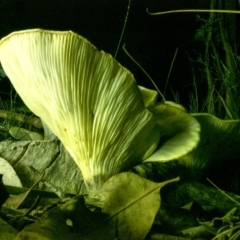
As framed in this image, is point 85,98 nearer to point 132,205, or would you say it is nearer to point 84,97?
point 84,97

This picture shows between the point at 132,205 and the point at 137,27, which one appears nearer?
the point at 132,205

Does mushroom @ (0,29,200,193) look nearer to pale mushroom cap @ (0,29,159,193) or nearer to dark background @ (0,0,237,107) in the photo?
pale mushroom cap @ (0,29,159,193)

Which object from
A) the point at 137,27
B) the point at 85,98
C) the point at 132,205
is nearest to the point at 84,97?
the point at 85,98

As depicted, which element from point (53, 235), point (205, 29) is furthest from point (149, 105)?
point (205, 29)

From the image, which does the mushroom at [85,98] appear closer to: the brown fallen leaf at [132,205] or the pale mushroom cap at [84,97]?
the pale mushroom cap at [84,97]

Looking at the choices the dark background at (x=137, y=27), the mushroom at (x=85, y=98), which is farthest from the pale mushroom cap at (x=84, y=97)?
the dark background at (x=137, y=27)

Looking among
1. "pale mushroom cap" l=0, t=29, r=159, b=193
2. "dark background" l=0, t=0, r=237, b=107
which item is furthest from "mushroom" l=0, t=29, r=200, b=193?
"dark background" l=0, t=0, r=237, b=107
